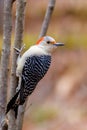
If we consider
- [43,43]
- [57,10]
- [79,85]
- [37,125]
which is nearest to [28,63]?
[43,43]

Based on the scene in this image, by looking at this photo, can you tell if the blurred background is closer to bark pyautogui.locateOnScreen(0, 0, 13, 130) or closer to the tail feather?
the tail feather

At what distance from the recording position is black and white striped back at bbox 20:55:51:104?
3762mm

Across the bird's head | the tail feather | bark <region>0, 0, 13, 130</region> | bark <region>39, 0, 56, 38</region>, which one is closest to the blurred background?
the bird's head

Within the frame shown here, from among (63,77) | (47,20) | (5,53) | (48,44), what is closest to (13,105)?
(5,53)

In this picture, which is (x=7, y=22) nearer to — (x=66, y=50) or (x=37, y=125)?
(x=37, y=125)

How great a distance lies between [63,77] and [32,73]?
236 inches

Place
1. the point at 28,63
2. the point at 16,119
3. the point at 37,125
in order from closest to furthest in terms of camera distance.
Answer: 1. the point at 16,119
2. the point at 28,63
3. the point at 37,125

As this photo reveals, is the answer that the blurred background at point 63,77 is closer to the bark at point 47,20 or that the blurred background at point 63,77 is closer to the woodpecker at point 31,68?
the woodpecker at point 31,68

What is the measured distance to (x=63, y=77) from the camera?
9812mm

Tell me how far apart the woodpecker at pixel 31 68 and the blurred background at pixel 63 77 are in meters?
3.45

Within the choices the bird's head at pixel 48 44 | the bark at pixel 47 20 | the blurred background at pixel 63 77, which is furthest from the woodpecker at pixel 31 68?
the blurred background at pixel 63 77

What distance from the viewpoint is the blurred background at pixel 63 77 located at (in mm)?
8562

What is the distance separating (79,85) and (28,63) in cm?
551

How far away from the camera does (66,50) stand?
10.6m
